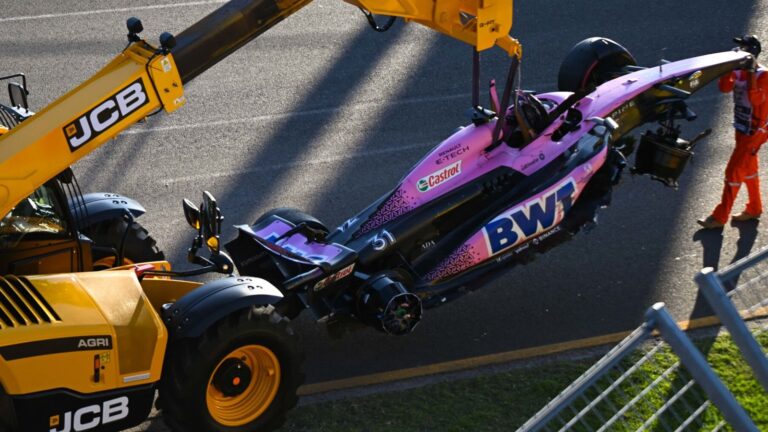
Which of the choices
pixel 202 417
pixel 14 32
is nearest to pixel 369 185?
pixel 202 417

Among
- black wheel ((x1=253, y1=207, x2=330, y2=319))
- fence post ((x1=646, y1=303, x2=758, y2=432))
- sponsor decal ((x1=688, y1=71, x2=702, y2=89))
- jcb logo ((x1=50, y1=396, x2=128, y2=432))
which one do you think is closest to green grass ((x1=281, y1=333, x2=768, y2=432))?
black wheel ((x1=253, y1=207, x2=330, y2=319))

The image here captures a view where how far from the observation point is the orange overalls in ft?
32.1

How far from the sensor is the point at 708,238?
1008 cm

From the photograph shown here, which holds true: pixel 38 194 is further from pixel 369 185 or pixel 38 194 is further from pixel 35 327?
pixel 369 185

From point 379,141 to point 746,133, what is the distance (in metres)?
3.87

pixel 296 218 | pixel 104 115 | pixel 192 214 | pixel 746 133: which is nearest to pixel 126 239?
pixel 192 214

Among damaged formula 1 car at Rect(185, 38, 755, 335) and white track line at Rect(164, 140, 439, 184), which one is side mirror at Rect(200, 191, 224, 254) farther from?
white track line at Rect(164, 140, 439, 184)

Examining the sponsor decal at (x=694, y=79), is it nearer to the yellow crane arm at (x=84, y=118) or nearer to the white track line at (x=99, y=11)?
the yellow crane arm at (x=84, y=118)

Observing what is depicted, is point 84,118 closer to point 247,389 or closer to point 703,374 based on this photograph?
point 247,389

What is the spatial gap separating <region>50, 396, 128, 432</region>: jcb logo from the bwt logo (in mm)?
3147

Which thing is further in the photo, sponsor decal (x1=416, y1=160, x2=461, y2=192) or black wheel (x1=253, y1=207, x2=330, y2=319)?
sponsor decal (x1=416, y1=160, x2=461, y2=192)

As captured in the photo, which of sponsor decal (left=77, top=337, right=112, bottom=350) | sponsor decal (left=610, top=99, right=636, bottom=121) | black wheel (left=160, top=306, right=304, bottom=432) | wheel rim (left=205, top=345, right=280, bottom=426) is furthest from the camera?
sponsor decal (left=610, top=99, right=636, bottom=121)

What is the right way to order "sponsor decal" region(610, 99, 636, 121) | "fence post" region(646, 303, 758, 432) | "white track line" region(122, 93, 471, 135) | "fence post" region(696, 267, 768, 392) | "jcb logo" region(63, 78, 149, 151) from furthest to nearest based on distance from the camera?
"white track line" region(122, 93, 471, 135)
"sponsor decal" region(610, 99, 636, 121)
"jcb logo" region(63, 78, 149, 151)
"fence post" region(696, 267, 768, 392)
"fence post" region(646, 303, 758, 432)

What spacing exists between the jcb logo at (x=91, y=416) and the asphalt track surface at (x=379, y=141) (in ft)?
6.33
